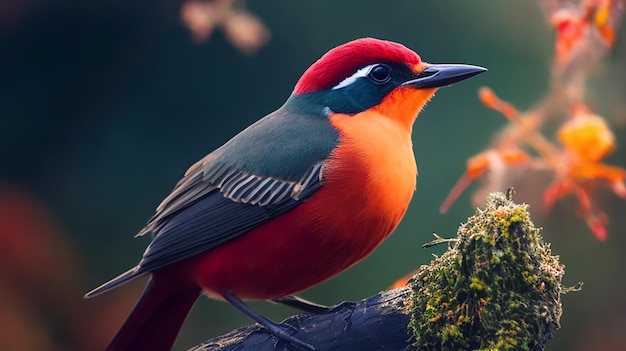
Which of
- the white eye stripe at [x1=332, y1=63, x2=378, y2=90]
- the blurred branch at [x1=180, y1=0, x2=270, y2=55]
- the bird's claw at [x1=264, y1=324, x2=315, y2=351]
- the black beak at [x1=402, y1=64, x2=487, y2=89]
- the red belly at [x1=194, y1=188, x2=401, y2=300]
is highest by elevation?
the blurred branch at [x1=180, y1=0, x2=270, y2=55]

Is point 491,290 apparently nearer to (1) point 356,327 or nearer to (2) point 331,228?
(1) point 356,327

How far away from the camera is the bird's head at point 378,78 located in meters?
3.39

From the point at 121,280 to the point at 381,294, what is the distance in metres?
0.98

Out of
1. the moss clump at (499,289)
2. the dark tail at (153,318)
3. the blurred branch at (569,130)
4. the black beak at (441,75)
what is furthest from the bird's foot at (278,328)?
the black beak at (441,75)

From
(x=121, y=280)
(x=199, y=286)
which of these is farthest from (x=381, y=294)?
(x=121, y=280)

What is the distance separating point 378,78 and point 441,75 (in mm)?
243

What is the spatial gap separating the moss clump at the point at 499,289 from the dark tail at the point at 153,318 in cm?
113

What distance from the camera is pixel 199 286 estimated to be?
342cm

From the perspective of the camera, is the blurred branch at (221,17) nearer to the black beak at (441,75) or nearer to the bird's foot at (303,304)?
the black beak at (441,75)

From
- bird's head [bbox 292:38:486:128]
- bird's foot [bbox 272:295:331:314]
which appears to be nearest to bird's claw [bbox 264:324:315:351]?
bird's foot [bbox 272:295:331:314]

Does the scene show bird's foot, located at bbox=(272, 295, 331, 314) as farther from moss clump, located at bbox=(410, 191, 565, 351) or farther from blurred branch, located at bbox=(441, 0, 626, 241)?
moss clump, located at bbox=(410, 191, 565, 351)

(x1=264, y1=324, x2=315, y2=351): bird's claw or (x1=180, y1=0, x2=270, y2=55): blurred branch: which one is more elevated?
(x1=180, y1=0, x2=270, y2=55): blurred branch

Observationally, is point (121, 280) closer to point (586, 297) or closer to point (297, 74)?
point (297, 74)

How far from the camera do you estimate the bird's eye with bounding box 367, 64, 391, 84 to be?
339 centimetres
